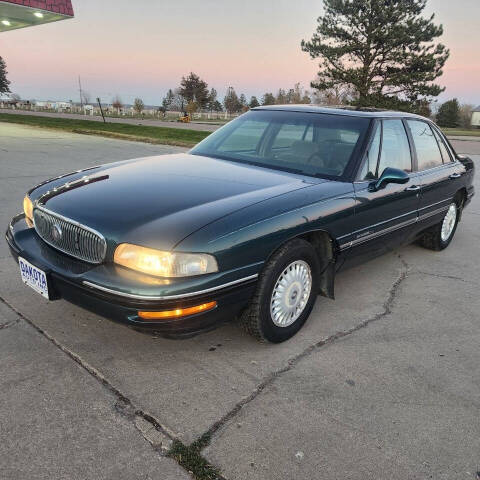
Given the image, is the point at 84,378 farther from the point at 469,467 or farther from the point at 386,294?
the point at 386,294

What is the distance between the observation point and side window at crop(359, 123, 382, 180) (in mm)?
3256

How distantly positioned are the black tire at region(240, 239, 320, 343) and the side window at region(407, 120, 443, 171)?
1.92m

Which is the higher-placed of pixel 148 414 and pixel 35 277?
pixel 35 277

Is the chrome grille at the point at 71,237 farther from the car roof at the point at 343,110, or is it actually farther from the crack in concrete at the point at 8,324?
the car roof at the point at 343,110

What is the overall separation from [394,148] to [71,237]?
2.66 meters

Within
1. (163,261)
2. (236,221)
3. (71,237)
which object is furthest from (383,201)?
(71,237)

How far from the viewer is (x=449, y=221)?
499 centimetres

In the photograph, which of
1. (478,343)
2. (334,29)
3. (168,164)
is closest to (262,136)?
(168,164)

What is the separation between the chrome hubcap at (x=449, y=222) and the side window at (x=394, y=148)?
135cm

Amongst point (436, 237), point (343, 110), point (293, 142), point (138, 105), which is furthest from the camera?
point (138, 105)

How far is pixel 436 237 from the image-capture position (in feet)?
15.8

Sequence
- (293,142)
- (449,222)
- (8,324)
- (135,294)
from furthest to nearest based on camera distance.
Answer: (449,222), (293,142), (8,324), (135,294)

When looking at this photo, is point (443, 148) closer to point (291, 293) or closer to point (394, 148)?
point (394, 148)

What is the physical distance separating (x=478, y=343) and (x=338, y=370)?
115cm
